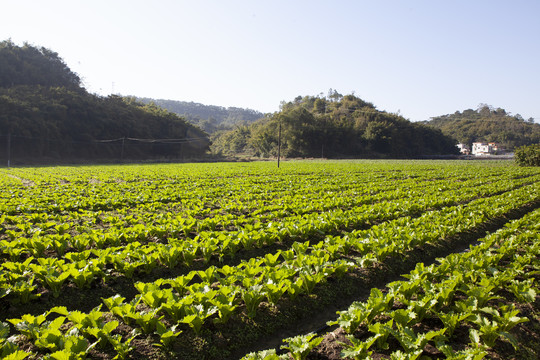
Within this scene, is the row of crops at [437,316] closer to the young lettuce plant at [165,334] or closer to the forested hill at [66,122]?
the young lettuce plant at [165,334]

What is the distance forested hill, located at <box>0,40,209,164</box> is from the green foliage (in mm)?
57405

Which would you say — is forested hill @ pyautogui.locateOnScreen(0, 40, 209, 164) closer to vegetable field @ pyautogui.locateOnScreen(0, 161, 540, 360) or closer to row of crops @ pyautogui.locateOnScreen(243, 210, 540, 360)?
vegetable field @ pyautogui.locateOnScreen(0, 161, 540, 360)

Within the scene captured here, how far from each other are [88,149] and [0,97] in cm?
1352

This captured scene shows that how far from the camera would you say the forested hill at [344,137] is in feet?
256

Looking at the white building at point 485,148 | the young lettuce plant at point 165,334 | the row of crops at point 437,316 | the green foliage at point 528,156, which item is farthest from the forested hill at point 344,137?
the young lettuce plant at point 165,334

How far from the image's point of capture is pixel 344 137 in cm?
8200

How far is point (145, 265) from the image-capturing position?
593 centimetres

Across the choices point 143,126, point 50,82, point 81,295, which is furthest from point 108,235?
point 50,82

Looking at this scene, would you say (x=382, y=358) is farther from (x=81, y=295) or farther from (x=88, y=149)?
(x=88, y=149)

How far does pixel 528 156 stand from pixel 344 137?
42082 millimetres

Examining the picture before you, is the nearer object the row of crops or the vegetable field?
the row of crops

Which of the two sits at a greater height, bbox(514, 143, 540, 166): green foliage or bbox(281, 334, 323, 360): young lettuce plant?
bbox(514, 143, 540, 166): green foliage

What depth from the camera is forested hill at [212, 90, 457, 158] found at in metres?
78.1

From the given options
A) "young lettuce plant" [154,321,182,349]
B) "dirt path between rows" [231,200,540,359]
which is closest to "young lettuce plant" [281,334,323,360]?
"dirt path between rows" [231,200,540,359]
